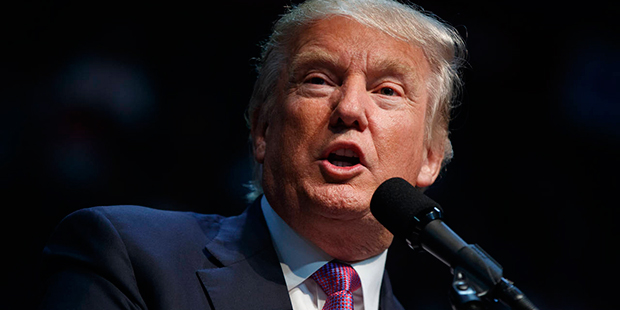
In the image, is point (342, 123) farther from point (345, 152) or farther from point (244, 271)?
point (244, 271)

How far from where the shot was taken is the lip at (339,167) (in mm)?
1765

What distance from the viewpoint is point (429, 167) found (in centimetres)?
224

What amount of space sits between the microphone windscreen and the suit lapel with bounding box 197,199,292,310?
58 centimetres

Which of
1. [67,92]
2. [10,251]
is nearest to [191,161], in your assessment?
[67,92]

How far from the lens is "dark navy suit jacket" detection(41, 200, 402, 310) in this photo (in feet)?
5.09

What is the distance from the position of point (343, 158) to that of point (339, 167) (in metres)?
0.08

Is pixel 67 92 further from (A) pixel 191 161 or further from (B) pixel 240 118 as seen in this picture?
(B) pixel 240 118

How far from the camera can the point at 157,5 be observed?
106 inches

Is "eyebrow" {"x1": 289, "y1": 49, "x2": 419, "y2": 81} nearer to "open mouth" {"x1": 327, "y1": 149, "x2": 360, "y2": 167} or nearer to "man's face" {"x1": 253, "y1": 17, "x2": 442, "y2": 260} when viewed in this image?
"man's face" {"x1": 253, "y1": 17, "x2": 442, "y2": 260}

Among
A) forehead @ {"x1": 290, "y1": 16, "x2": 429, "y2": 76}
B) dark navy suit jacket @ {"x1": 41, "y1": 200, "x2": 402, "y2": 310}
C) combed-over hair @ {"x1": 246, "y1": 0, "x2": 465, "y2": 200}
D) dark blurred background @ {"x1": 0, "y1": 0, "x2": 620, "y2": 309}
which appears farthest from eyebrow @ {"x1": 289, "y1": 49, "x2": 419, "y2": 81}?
dark blurred background @ {"x1": 0, "y1": 0, "x2": 620, "y2": 309}

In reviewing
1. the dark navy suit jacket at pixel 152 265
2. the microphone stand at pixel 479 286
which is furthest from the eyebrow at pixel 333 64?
the microphone stand at pixel 479 286

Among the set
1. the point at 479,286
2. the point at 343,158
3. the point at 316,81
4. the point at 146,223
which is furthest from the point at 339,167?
the point at 479,286

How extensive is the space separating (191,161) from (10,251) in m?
0.88

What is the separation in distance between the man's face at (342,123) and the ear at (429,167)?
76 mm
